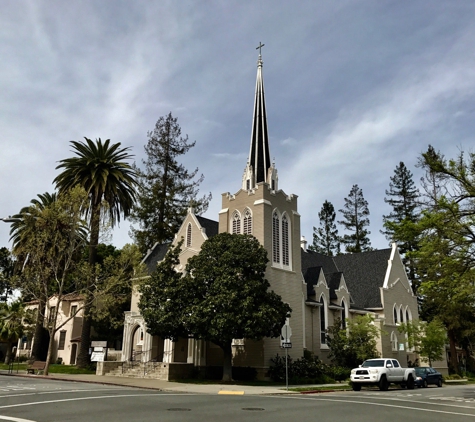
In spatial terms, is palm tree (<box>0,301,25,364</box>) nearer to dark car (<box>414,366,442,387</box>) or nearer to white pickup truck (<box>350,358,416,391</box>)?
white pickup truck (<box>350,358,416,391</box>)

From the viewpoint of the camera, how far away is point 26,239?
4375 cm

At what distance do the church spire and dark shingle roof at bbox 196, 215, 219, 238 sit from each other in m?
4.61

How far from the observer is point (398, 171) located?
238ft

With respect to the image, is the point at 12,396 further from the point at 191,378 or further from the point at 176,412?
the point at 191,378

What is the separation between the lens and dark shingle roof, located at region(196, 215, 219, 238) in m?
39.9

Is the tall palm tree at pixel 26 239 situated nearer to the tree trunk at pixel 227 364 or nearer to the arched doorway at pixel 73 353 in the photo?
the arched doorway at pixel 73 353

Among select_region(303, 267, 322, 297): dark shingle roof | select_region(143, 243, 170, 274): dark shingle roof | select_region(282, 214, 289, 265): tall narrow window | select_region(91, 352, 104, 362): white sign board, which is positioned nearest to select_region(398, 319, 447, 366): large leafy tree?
select_region(303, 267, 322, 297): dark shingle roof

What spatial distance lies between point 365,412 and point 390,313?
33053 millimetres

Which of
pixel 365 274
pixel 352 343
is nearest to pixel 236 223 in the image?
pixel 352 343

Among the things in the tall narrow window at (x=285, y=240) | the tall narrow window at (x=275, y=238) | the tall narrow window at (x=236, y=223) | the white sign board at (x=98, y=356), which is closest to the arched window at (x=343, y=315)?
the tall narrow window at (x=285, y=240)

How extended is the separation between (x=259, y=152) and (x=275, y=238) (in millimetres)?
8467

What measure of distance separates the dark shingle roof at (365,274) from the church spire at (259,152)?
1597 centimetres

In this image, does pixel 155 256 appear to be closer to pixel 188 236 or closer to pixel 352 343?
pixel 188 236

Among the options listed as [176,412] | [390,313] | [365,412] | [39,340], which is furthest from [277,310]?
[39,340]
